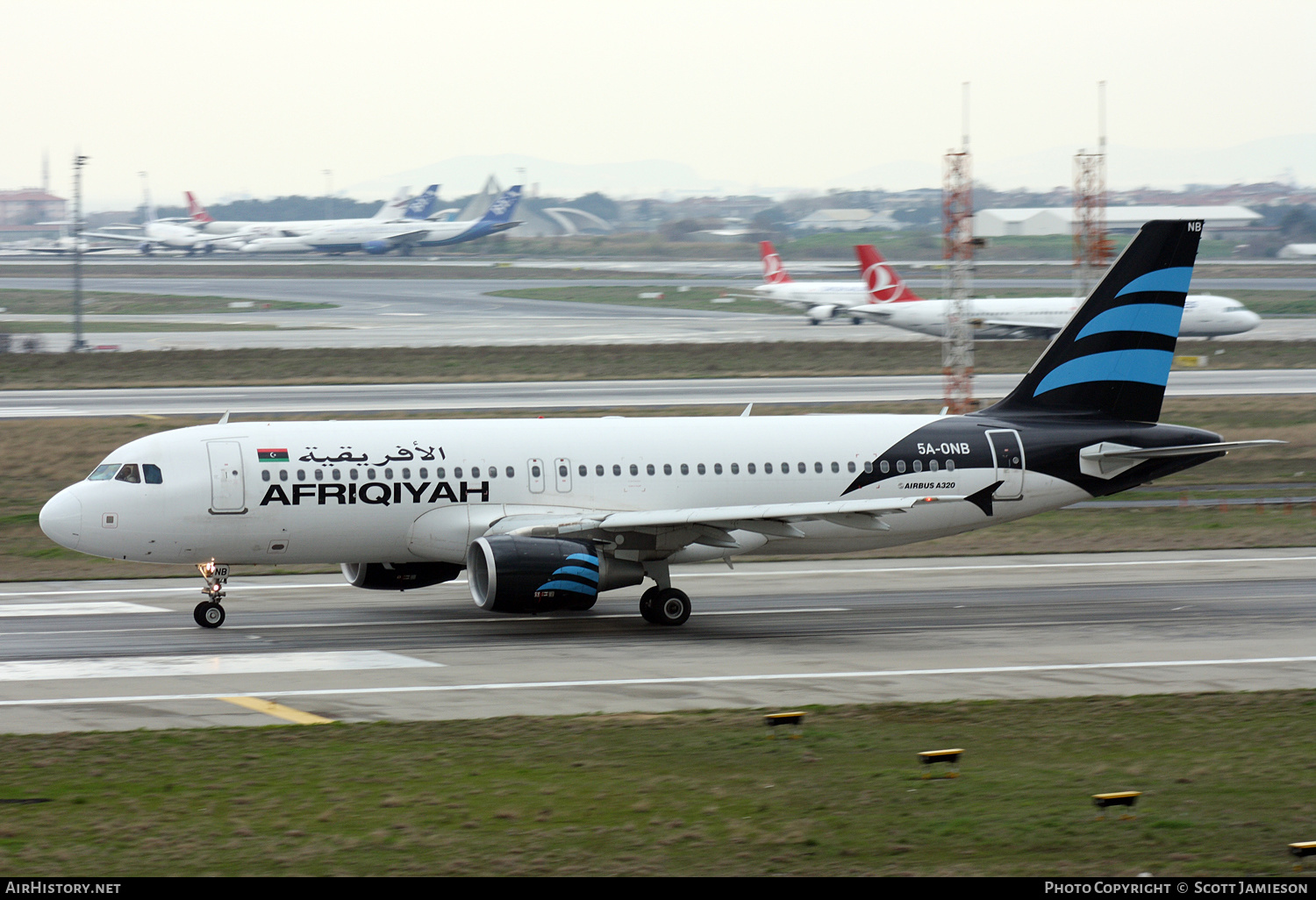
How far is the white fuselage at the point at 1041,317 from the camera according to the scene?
295ft

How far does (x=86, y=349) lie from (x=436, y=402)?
32141mm

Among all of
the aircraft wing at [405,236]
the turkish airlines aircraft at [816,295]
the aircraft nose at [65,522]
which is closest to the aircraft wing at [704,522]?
the aircraft nose at [65,522]

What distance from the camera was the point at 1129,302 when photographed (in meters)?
33.8

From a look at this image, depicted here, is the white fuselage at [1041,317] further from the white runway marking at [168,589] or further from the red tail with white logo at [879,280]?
the white runway marking at [168,589]

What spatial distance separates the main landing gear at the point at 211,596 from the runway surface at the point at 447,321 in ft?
187

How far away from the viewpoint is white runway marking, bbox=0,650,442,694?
24594mm

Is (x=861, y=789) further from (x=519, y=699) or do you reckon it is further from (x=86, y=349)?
(x=86, y=349)

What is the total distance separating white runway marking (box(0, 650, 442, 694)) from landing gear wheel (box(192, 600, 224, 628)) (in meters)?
3.02

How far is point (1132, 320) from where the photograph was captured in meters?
33.8

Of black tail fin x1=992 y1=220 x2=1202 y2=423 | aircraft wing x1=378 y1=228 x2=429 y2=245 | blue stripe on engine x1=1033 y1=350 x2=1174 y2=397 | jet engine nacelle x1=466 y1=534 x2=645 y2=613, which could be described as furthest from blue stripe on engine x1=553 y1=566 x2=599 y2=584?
aircraft wing x1=378 y1=228 x2=429 y2=245

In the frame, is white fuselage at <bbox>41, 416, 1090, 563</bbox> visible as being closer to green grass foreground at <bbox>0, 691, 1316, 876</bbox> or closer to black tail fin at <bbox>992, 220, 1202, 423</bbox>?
black tail fin at <bbox>992, 220, 1202, 423</bbox>

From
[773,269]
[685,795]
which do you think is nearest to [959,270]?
[685,795]

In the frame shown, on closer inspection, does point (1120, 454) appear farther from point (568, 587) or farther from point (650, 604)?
point (568, 587)
